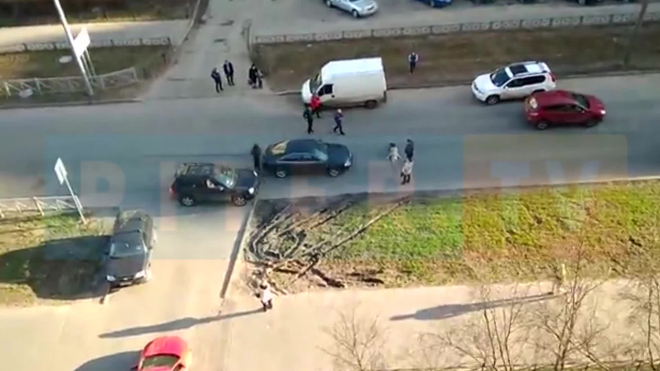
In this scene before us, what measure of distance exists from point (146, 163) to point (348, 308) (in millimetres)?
10899

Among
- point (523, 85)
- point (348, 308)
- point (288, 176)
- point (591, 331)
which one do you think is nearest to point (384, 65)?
point (523, 85)

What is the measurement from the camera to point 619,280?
23141 mm

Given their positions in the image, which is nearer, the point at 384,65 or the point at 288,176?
the point at 288,176

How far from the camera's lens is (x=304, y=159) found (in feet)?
89.2

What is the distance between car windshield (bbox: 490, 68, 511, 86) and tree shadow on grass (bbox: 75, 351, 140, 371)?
59.1 feet

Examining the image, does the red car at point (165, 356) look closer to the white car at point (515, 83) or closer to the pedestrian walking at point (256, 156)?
the pedestrian walking at point (256, 156)

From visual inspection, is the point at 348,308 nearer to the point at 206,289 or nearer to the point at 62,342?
the point at 206,289

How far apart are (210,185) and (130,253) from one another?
386 centimetres

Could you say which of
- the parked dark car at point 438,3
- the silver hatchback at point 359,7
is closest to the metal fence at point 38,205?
the silver hatchback at point 359,7

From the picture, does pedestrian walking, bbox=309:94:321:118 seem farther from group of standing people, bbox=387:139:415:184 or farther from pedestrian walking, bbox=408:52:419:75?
pedestrian walking, bbox=408:52:419:75

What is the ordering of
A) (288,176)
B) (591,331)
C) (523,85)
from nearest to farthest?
(591,331), (288,176), (523,85)

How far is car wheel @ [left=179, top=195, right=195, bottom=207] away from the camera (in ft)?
87.1

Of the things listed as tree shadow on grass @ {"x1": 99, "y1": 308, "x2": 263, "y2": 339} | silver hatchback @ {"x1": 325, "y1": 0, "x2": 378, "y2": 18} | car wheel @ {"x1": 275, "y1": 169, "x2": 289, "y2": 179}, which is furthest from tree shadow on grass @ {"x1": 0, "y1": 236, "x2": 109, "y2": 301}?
silver hatchback @ {"x1": 325, "y1": 0, "x2": 378, "y2": 18}

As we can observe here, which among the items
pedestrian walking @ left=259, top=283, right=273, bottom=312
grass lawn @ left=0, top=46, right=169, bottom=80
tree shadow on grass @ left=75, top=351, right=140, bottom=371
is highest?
grass lawn @ left=0, top=46, right=169, bottom=80
